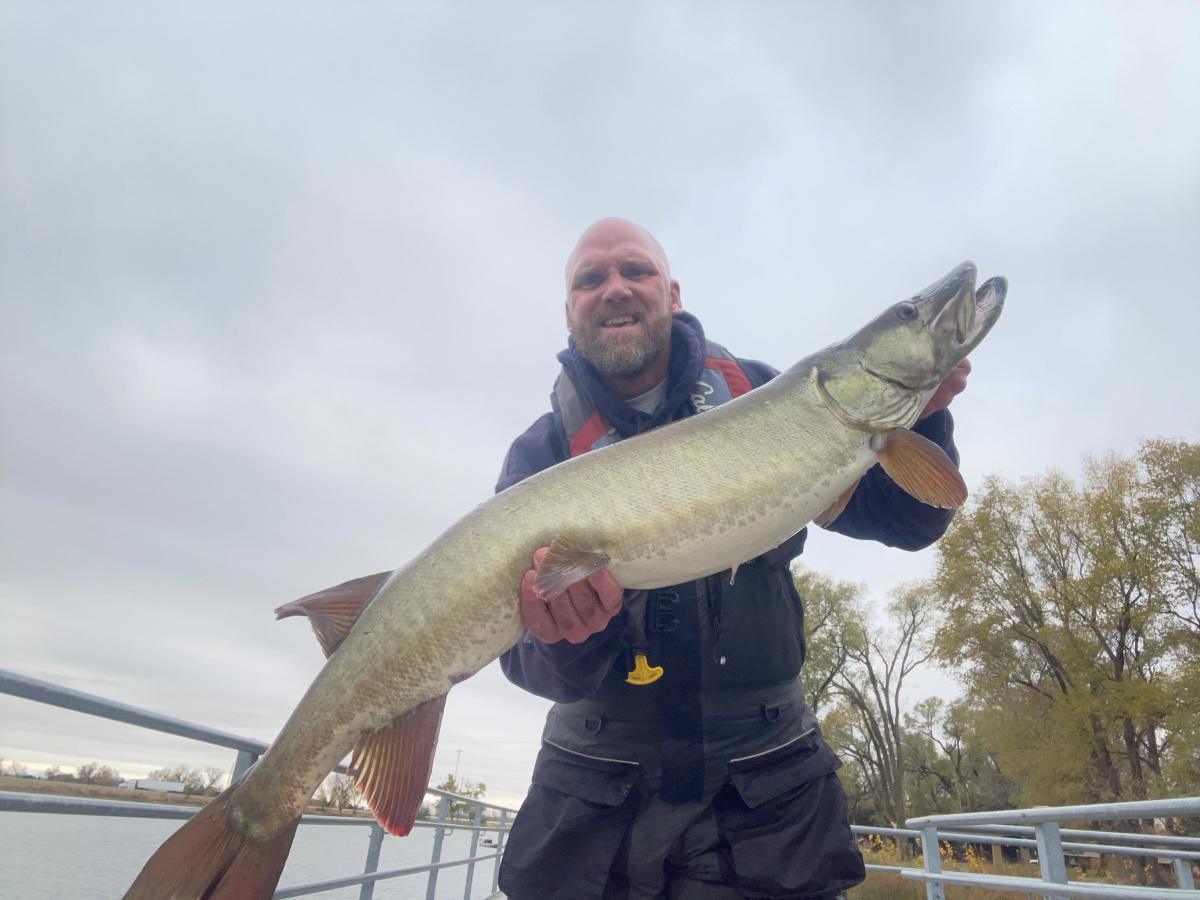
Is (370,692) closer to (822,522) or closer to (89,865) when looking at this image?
(822,522)

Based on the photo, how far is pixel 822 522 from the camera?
2484 millimetres

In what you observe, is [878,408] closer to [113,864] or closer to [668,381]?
[668,381]

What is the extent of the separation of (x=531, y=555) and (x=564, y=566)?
0.48 ft

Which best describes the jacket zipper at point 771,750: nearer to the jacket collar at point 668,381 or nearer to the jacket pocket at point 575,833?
the jacket pocket at point 575,833

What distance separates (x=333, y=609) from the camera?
7.88 feet

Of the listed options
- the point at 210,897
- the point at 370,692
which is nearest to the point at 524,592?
the point at 370,692

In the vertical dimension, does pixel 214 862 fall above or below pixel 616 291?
below

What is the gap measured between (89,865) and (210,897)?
67.2ft

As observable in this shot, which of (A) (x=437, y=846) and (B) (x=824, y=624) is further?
(B) (x=824, y=624)

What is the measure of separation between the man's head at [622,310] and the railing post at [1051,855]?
2.60 m

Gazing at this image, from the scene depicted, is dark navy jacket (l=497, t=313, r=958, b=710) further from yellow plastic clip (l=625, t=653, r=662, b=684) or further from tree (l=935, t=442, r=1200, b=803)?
tree (l=935, t=442, r=1200, b=803)

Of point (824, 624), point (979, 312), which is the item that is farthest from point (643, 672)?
point (824, 624)

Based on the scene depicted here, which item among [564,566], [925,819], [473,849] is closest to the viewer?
[564,566]

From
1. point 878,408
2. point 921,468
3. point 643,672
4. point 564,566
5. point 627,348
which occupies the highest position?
point 627,348
